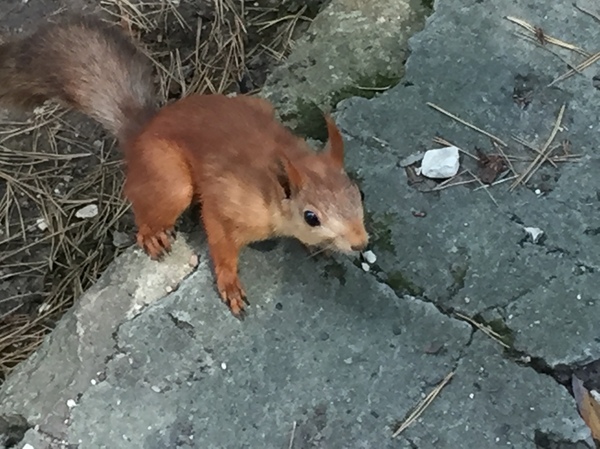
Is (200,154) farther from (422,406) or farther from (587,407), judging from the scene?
(587,407)

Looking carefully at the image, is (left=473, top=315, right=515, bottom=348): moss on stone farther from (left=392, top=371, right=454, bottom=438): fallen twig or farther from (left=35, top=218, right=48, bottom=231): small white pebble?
(left=35, top=218, right=48, bottom=231): small white pebble

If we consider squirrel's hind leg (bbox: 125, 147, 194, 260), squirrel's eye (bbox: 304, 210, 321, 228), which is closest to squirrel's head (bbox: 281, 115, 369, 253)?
squirrel's eye (bbox: 304, 210, 321, 228)

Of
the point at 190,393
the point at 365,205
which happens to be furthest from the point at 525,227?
the point at 190,393

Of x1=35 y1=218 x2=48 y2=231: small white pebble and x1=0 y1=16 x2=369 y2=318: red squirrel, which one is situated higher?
x1=0 y1=16 x2=369 y2=318: red squirrel

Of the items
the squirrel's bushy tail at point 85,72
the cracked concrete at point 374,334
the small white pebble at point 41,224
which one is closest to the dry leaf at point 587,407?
the cracked concrete at point 374,334

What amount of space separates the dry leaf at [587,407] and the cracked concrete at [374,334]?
0.02 m

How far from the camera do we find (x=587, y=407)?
1889 millimetres

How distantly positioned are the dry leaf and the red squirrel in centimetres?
62

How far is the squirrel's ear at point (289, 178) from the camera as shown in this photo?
5.97 ft

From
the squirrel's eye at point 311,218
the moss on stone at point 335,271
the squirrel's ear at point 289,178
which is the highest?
the squirrel's ear at point 289,178

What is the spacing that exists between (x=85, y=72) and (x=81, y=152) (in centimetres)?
56

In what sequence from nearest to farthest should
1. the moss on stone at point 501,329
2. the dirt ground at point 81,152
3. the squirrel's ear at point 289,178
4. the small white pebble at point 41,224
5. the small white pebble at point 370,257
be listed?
the squirrel's ear at point 289,178, the moss on stone at point 501,329, the small white pebble at point 370,257, the dirt ground at point 81,152, the small white pebble at point 41,224

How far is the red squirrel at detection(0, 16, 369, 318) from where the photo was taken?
1860 millimetres

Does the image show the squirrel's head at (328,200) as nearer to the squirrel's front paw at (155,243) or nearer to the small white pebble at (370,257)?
the small white pebble at (370,257)
